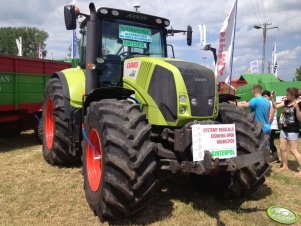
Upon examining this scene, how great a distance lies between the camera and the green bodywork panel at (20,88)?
27.7 ft

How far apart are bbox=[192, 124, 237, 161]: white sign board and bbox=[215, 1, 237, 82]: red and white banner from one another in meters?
4.59

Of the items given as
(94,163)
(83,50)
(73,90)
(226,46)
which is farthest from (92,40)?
(226,46)

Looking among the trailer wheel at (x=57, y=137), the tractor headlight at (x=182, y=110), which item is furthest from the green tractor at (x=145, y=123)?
the trailer wheel at (x=57, y=137)

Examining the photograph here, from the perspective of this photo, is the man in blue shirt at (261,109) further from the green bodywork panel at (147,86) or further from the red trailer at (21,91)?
the red trailer at (21,91)

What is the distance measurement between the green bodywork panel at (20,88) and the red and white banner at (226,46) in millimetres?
4408

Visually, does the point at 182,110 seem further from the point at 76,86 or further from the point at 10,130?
the point at 10,130

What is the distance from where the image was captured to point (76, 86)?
20.6 ft

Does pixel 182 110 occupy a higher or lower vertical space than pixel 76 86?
lower

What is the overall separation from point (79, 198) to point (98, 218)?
78 cm

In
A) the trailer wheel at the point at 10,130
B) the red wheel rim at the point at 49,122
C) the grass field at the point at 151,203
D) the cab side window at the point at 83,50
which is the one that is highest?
the cab side window at the point at 83,50

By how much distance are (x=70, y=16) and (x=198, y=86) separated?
2189 mm

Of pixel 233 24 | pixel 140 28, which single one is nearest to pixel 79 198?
pixel 140 28

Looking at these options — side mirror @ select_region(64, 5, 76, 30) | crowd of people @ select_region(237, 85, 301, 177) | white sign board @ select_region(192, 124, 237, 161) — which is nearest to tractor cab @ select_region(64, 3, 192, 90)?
side mirror @ select_region(64, 5, 76, 30)

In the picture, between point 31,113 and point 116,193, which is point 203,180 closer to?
point 116,193
